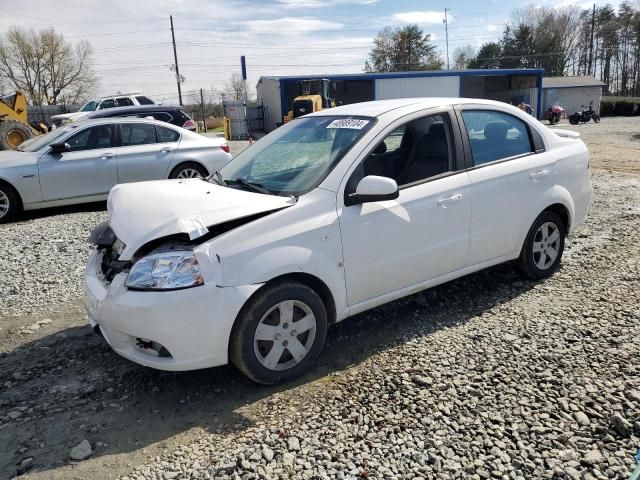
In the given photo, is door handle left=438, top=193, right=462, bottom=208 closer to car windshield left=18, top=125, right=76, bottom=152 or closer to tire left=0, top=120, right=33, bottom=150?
car windshield left=18, top=125, right=76, bottom=152

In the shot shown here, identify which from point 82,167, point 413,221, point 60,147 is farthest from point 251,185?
point 60,147

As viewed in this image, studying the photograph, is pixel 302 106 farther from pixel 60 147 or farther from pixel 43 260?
pixel 43 260

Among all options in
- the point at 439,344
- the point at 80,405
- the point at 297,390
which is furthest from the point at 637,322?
the point at 80,405

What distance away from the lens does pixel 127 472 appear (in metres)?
2.71

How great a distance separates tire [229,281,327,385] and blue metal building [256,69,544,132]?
1322 inches

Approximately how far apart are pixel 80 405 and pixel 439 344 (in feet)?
8.08

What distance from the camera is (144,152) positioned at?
9.25m

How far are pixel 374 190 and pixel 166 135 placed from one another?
7.04m

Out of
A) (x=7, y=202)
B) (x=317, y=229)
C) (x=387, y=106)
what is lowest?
(x=7, y=202)

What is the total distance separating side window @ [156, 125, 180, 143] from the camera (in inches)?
375

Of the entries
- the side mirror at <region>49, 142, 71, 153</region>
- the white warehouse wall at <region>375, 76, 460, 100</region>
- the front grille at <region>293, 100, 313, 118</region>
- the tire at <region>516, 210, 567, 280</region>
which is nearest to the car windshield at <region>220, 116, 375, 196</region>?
the tire at <region>516, 210, 567, 280</region>

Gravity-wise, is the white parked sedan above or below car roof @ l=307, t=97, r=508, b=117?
below

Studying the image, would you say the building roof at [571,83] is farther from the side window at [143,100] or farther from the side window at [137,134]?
the side window at [137,134]

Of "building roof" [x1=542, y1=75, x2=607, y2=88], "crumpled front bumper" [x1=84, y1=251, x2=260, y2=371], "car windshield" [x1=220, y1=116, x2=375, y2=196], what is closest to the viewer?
"crumpled front bumper" [x1=84, y1=251, x2=260, y2=371]
